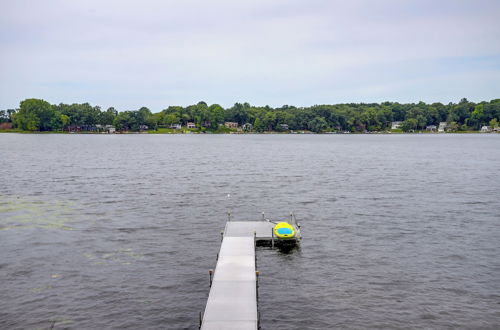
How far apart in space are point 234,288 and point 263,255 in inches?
458

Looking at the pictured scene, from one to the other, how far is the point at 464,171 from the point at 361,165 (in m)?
26.2

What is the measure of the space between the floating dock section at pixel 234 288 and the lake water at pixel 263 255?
2050 mm

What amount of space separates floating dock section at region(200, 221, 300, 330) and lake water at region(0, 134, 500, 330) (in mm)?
2050

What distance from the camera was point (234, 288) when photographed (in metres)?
27.6

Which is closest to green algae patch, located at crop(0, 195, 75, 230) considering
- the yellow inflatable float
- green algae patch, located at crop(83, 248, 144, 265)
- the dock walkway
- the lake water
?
the lake water

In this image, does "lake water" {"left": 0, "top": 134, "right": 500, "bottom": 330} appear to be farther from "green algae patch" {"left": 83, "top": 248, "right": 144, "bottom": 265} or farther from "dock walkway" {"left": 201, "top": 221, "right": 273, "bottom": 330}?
"dock walkway" {"left": 201, "top": 221, "right": 273, "bottom": 330}

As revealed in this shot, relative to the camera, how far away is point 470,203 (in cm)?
6288

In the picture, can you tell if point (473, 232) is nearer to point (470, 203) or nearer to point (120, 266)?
point (470, 203)

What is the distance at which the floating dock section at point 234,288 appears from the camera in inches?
915

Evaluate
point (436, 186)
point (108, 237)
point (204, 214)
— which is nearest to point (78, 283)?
point (108, 237)

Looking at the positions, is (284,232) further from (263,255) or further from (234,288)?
(234,288)

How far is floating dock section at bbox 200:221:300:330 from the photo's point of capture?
23234 millimetres

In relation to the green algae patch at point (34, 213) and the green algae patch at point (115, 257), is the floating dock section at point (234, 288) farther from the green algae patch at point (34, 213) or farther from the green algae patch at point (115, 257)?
the green algae patch at point (34, 213)

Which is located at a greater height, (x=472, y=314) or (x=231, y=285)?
(x=231, y=285)
